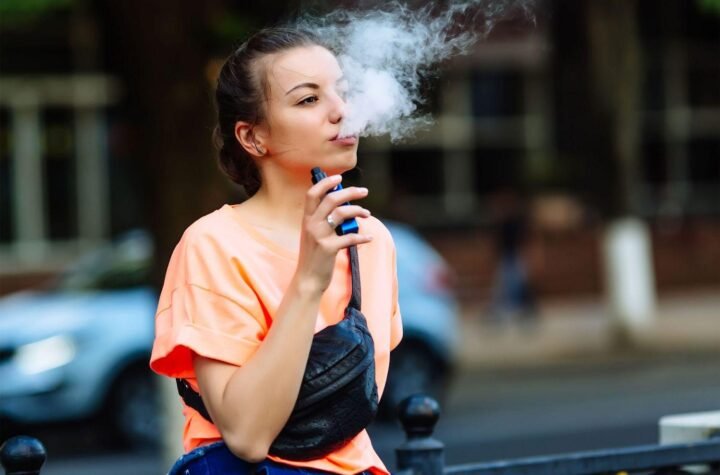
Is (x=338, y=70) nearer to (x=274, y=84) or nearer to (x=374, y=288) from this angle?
(x=274, y=84)

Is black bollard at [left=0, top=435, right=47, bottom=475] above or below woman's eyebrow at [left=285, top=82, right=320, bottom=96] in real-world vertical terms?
below

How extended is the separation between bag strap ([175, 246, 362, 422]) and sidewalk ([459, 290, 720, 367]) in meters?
13.9

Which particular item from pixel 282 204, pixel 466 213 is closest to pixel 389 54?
pixel 282 204

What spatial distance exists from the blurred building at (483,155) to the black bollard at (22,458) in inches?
631

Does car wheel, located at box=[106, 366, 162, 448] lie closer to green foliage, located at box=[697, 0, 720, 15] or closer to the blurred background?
the blurred background

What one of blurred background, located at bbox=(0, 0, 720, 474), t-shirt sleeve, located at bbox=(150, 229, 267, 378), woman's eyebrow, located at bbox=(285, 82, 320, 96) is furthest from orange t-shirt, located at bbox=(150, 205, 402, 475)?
blurred background, located at bbox=(0, 0, 720, 474)

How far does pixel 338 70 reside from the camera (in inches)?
104

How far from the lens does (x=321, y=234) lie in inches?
94.3

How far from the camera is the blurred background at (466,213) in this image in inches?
398

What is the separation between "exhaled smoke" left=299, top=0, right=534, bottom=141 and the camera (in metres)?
2.64

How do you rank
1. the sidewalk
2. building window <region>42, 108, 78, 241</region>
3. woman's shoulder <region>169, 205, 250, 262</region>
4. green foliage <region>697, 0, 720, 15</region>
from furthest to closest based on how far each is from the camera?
building window <region>42, 108, 78, 241</region>
the sidewalk
green foliage <region>697, 0, 720, 15</region>
woman's shoulder <region>169, 205, 250, 262</region>

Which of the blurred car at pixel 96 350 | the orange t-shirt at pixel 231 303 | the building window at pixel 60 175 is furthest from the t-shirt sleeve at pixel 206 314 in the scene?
the building window at pixel 60 175

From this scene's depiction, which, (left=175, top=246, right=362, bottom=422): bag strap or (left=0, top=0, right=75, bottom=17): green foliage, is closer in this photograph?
(left=175, top=246, right=362, bottom=422): bag strap

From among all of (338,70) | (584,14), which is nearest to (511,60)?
(584,14)
